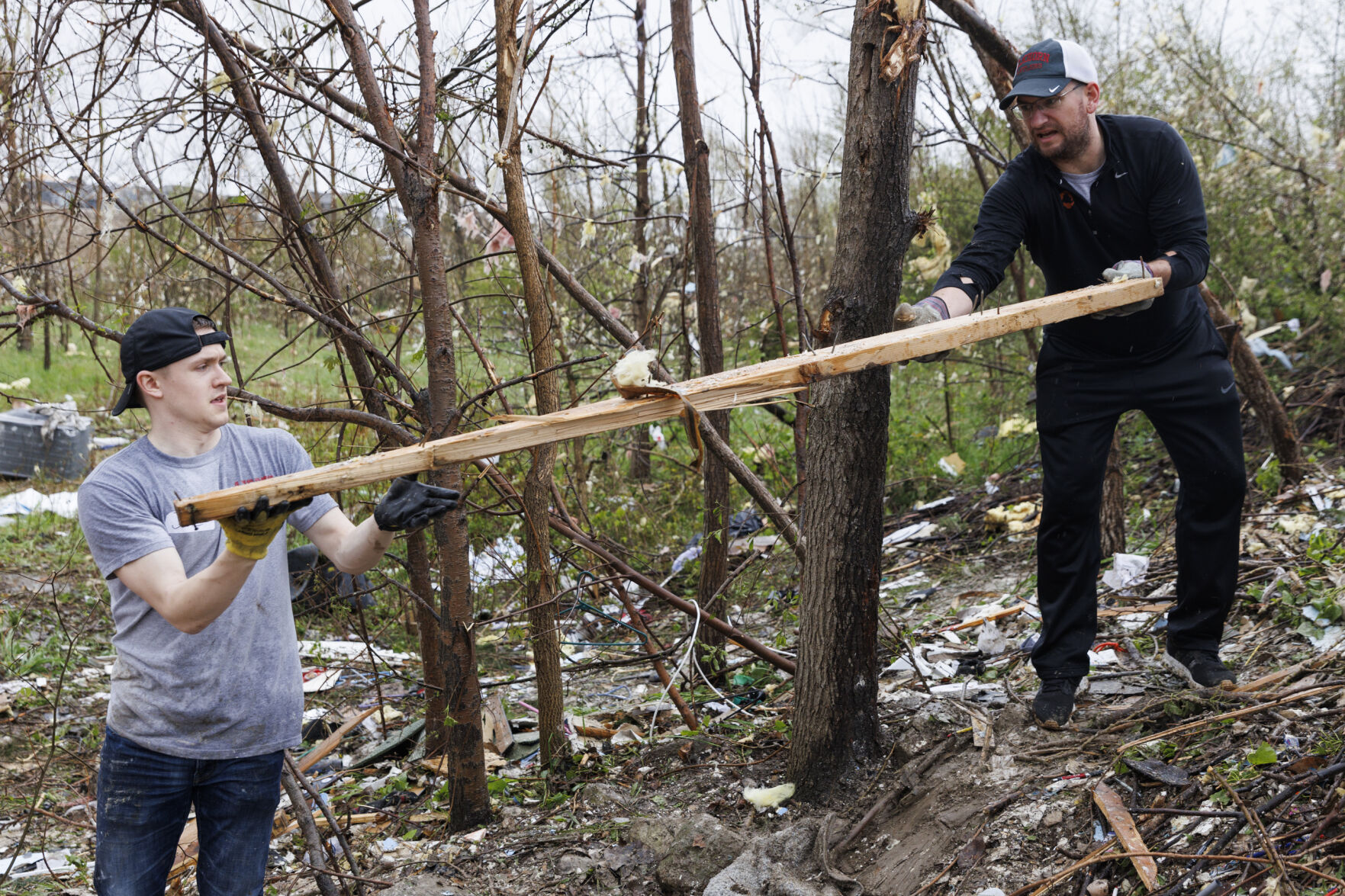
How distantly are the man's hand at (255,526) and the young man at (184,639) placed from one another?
0.31ft

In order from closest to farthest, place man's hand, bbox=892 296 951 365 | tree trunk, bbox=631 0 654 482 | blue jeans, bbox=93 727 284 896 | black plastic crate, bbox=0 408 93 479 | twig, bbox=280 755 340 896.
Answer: blue jeans, bbox=93 727 284 896 → man's hand, bbox=892 296 951 365 → twig, bbox=280 755 340 896 → tree trunk, bbox=631 0 654 482 → black plastic crate, bbox=0 408 93 479

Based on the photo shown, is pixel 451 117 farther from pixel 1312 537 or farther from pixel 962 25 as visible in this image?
pixel 1312 537

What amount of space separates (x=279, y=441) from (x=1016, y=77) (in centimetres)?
242

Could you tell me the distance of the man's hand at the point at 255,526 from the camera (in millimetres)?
1932

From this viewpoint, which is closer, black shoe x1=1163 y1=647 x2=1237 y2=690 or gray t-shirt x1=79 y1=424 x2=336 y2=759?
gray t-shirt x1=79 y1=424 x2=336 y2=759

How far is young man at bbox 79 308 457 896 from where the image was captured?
2.10 m

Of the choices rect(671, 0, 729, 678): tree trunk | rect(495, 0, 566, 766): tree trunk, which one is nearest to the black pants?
rect(671, 0, 729, 678): tree trunk

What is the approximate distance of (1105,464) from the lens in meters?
3.11

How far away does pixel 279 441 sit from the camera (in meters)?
2.42

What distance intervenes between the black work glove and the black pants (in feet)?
6.51

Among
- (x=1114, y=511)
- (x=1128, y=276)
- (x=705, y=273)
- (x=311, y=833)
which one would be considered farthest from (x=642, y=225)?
(x=311, y=833)

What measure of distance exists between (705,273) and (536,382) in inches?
54.8

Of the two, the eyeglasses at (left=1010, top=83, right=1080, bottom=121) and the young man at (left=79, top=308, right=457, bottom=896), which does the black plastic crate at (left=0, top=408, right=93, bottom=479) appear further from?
the eyeglasses at (left=1010, top=83, right=1080, bottom=121)

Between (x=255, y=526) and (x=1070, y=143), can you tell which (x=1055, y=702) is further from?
(x=255, y=526)
